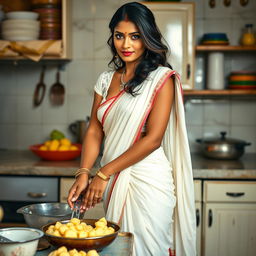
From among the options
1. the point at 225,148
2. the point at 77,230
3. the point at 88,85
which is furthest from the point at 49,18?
the point at 77,230

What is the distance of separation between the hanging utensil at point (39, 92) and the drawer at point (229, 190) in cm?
147

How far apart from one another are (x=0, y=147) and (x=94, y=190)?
6.63 feet

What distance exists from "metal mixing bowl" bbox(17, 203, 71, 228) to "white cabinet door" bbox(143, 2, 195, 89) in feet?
5.77

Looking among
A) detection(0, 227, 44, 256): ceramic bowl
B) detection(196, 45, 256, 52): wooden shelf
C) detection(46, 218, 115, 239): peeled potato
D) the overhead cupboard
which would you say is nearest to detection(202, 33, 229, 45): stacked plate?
detection(196, 45, 256, 52): wooden shelf

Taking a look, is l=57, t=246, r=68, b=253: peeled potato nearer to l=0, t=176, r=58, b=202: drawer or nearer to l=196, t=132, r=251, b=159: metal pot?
l=0, t=176, r=58, b=202: drawer

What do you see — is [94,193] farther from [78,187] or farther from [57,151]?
[57,151]

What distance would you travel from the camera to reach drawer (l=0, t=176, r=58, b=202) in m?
2.77

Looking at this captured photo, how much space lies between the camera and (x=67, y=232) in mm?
1190

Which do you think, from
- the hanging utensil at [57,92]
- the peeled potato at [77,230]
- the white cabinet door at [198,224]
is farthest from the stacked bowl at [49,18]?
the peeled potato at [77,230]

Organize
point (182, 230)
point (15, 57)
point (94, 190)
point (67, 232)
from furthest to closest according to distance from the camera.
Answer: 1. point (15, 57)
2. point (182, 230)
3. point (94, 190)
4. point (67, 232)

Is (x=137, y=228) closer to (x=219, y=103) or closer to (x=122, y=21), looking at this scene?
(x=122, y=21)

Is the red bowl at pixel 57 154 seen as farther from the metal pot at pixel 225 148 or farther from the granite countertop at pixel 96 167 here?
the metal pot at pixel 225 148

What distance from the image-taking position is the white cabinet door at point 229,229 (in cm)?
270

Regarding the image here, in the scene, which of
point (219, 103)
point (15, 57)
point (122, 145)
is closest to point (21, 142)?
point (15, 57)
